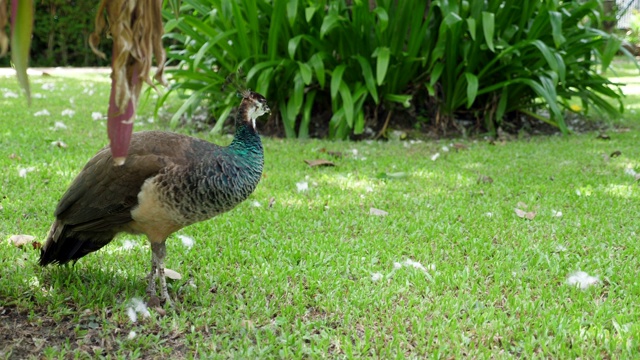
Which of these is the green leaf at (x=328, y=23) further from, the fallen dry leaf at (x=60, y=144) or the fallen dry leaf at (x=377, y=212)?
the fallen dry leaf at (x=60, y=144)

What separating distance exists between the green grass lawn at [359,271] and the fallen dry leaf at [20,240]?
40 mm

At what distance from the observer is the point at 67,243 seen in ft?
9.29

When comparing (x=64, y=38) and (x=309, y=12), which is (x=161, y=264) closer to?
(x=309, y=12)

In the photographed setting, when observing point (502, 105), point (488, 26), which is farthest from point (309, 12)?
point (502, 105)

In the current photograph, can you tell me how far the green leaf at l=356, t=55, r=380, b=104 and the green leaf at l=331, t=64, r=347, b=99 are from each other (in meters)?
0.19

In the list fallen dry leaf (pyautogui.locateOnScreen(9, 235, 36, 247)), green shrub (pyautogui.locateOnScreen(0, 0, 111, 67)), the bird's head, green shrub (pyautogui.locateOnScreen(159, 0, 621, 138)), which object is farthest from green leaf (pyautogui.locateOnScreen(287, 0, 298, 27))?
green shrub (pyautogui.locateOnScreen(0, 0, 111, 67))

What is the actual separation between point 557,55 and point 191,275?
14.6 ft

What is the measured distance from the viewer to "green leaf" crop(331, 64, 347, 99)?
19.5 feet

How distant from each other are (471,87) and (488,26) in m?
0.57

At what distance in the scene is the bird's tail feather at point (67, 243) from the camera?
279 cm

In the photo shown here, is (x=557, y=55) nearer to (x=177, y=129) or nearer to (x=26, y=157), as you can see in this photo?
(x=177, y=129)

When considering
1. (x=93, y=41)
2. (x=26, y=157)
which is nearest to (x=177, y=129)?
(x=26, y=157)

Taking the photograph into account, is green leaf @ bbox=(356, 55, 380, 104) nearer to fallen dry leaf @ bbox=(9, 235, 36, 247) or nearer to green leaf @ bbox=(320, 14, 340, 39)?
green leaf @ bbox=(320, 14, 340, 39)

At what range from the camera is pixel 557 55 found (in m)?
6.08
